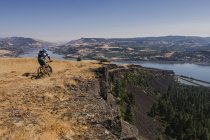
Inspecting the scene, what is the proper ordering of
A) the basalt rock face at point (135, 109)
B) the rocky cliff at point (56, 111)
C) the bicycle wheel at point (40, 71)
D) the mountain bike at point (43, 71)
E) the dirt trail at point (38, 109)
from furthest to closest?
the mountain bike at point (43, 71) < the bicycle wheel at point (40, 71) < the basalt rock face at point (135, 109) < the rocky cliff at point (56, 111) < the dirt trail at point (38, 109)

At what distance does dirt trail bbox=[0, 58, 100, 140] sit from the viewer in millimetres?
28828

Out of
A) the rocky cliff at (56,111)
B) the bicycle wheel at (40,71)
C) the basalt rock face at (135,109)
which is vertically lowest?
the basalt rock face at (135,109)

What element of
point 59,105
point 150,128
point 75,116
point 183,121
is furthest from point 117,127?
point 183,121

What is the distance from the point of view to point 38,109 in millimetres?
34188

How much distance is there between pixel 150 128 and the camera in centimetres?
13325

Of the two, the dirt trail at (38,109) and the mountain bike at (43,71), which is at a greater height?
the mountain bike at (43,71)

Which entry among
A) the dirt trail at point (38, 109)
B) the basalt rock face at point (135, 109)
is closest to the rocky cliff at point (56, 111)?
the dirt trail at point (38, 109)

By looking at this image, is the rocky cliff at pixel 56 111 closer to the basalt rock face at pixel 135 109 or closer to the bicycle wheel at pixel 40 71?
the basalt rock face at pixel 135 109

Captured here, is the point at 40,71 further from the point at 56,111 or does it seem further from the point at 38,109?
the point at 56,111

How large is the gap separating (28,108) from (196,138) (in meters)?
115

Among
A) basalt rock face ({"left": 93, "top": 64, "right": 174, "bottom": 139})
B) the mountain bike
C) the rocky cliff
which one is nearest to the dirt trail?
the rocky cliff

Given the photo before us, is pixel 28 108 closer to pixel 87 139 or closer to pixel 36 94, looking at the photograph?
pixel 36 94

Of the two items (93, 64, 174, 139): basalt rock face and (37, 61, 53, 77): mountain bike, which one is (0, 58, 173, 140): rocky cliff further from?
(37, 61, 53, 77): mountain bike

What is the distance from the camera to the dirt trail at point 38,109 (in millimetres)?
28828
